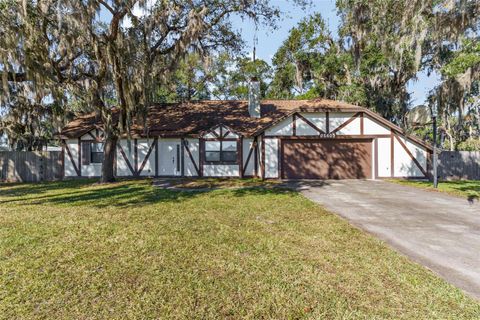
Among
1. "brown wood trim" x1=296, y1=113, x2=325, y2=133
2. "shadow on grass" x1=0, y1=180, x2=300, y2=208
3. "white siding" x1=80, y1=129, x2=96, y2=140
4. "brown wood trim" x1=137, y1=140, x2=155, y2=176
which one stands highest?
"brown wood trim" x1=296, y1=113, x2=325, y2=133

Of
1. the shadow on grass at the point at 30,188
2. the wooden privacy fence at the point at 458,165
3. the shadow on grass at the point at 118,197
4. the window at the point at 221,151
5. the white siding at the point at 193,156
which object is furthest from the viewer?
the wooden privacy fence at the point at 458,165

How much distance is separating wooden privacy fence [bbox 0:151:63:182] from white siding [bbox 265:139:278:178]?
12.6 meters

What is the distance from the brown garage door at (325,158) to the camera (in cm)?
1505

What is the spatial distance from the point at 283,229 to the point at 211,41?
39.6ft

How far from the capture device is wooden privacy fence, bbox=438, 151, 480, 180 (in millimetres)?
16250

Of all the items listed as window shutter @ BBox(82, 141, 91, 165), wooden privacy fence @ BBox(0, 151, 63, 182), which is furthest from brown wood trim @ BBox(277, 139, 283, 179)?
wooden privacy fence @ BBox(0, 151, 63, 182)

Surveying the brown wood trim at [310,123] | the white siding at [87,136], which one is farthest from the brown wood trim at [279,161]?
the white siding at [87,136]

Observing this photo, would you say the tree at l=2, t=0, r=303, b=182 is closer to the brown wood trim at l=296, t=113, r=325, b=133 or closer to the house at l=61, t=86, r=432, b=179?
the house at l=61, t=86, r=432, b=179

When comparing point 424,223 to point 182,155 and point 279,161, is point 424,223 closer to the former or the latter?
point 279,161

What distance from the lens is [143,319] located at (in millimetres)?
2635

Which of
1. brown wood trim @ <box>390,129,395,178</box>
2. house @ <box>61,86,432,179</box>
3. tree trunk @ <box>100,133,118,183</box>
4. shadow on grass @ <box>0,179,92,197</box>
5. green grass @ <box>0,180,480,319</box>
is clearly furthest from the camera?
house @ <box>61,86,432,179</box>

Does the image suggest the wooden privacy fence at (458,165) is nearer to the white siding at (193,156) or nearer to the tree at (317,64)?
the tree at (317,64)

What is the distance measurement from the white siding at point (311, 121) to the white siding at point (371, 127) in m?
2.32

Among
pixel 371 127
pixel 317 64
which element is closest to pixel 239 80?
pixel 317 64
